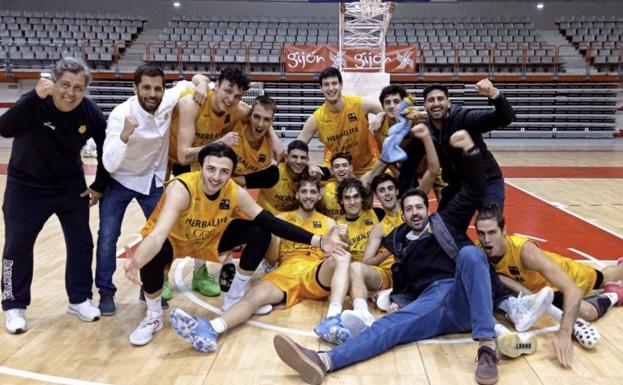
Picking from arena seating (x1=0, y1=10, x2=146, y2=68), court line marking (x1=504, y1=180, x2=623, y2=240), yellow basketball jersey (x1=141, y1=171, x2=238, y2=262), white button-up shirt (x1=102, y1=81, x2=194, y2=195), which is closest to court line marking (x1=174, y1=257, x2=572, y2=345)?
yellow basketball jersey (x1=141, y1=171, x2=238, y2=262)

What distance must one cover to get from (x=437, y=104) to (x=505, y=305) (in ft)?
4.96

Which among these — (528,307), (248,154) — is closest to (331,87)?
(248,154)

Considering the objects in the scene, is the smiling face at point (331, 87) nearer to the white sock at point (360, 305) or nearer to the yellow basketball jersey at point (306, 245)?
the yellow basketball jersey at point (306, 245)

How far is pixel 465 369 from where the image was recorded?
2.97m

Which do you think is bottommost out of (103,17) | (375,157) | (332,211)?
(332,211)

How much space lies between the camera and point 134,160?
3885 millimetres

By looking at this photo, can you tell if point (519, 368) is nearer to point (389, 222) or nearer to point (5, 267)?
point (389, 222)

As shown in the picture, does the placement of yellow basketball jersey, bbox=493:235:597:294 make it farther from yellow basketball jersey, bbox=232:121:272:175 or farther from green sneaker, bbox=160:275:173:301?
green sneaker, bbox=160:275:173:301

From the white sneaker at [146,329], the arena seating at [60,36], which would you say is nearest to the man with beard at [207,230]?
the white sneaker at [146,329]

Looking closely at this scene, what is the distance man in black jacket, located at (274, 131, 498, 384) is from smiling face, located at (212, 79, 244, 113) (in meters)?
1.56

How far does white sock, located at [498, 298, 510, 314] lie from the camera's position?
3.52m

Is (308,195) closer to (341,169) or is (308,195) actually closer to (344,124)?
(341,169)

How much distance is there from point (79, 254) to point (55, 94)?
111 cm

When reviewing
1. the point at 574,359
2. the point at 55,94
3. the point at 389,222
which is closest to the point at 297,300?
the point at 389,222
